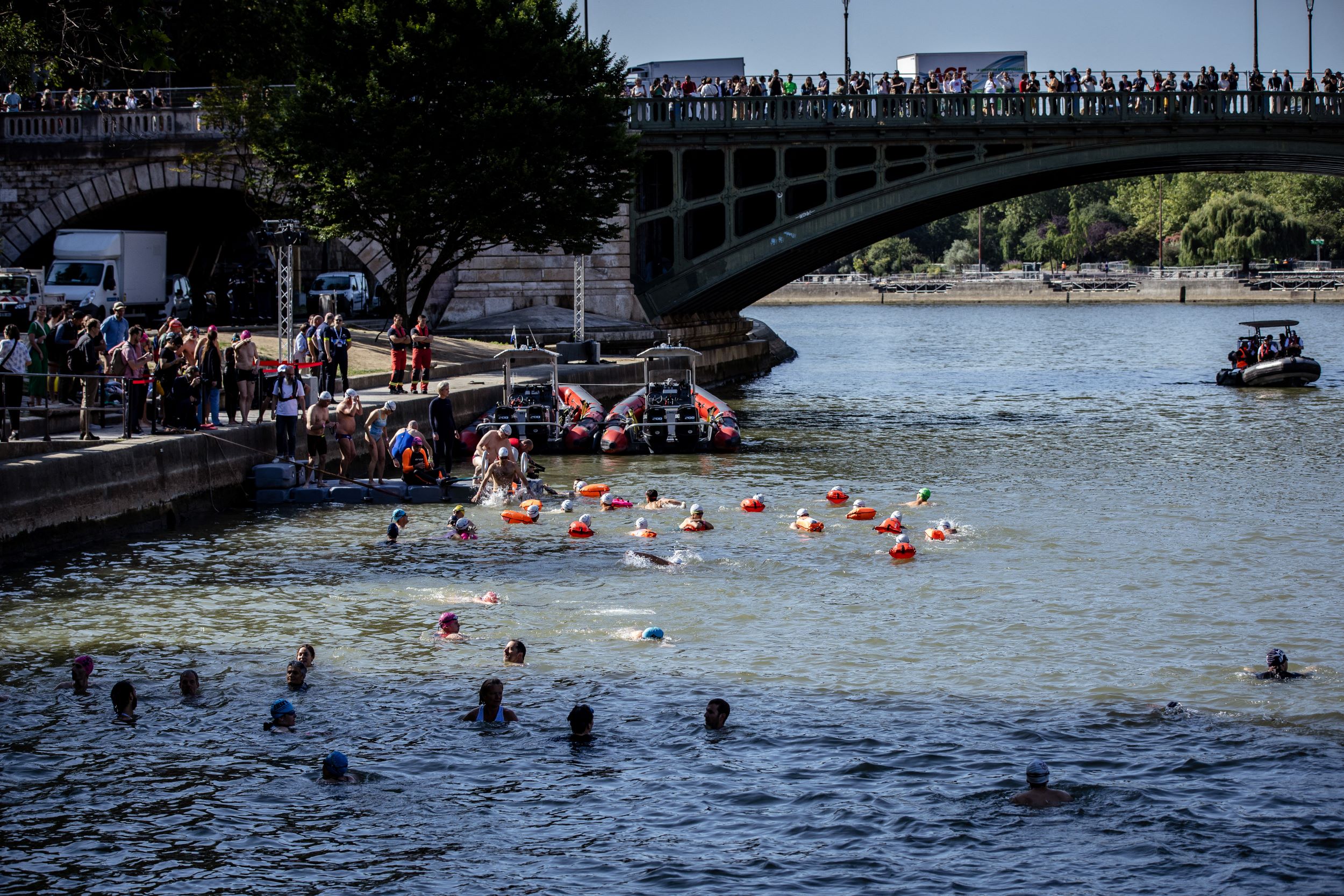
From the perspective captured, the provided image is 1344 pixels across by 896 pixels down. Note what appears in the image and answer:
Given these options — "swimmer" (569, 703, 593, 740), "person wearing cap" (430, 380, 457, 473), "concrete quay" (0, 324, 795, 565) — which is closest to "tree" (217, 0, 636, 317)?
"concrete quay" (0, 324, 795, 565)

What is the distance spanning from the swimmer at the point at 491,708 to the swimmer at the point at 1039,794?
509 centimetres

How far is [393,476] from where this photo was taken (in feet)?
112

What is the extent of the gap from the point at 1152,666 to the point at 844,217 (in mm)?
35367

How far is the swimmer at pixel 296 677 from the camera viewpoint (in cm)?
1691

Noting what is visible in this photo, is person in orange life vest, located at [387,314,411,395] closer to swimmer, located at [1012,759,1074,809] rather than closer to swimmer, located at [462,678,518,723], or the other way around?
swimmer, located at [462,678,518,723]

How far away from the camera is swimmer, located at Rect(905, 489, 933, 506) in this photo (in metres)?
28.7

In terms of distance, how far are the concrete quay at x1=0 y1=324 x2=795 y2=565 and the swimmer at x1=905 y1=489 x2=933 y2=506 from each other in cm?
1067

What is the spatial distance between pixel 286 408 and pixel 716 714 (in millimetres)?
16355

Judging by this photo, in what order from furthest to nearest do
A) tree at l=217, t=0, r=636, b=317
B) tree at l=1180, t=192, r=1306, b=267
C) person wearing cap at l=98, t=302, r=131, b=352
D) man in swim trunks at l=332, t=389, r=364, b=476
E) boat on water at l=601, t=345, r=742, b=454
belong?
tree at l=1180, t=192, r=1306, b=267 < tree at l=217, t=0, r=636, b=317 < boat on water at l=601, t=345, r=742, b=454 < person wearing cap at l=98, t=302, r=131, b=352 < man in swim trunks at l=332, t=389, r=364, b=476

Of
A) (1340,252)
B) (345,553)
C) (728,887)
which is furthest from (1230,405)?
(1340,252)

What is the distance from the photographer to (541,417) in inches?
1474

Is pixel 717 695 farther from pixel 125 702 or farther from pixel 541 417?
pixel 541 417

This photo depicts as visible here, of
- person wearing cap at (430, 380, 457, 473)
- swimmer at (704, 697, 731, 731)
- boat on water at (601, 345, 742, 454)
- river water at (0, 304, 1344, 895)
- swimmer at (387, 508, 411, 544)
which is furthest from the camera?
boat on water at (601, 345, 742, 454)

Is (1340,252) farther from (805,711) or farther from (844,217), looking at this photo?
(805,711)
